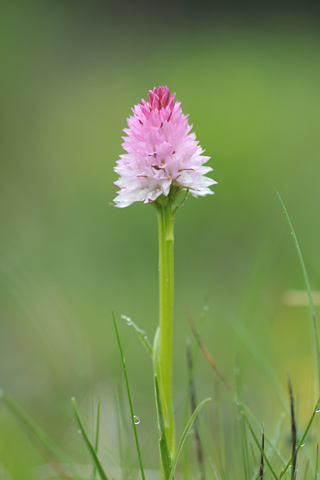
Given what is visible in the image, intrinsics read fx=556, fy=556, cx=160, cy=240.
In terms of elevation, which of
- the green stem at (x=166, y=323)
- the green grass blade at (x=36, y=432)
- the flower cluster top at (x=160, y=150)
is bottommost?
the green grass blade at (x=36, y=432)

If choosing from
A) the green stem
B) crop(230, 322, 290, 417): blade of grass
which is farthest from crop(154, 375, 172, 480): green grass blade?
crop(230, 322, 290, 417): blade of grass

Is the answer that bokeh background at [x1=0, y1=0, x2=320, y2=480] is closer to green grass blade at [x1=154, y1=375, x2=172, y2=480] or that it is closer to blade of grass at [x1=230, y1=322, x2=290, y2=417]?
blade of grass at [x1=230, y1=322, x2=290, y2=417]

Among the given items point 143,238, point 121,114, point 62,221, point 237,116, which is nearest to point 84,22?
point 121,114

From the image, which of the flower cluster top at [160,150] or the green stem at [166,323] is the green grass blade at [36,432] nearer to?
the green stem at [166,323]

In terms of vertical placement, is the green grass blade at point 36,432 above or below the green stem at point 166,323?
below

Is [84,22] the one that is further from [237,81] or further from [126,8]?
[237,81]

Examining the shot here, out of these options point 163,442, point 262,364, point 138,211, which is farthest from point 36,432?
point 138,211

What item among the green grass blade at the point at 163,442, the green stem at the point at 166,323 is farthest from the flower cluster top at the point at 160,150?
the green grass blade at the point at 163,442
